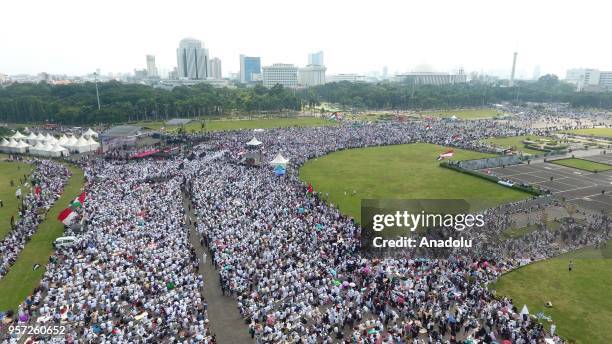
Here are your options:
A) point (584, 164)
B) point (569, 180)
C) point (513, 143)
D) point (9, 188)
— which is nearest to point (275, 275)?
point (9, 188)

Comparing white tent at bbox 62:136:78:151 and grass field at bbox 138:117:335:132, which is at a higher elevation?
grass field at bbox 138:117:335:132

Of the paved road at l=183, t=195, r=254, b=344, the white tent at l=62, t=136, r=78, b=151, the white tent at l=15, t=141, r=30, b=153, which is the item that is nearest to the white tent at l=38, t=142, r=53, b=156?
the white tent at l=62, t=136, r=78, b=151

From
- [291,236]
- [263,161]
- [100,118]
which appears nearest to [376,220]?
[291,236]

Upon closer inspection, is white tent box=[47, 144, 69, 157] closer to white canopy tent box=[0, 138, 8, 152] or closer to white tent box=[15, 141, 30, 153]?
white tent box=[15, 141, 30, 153]

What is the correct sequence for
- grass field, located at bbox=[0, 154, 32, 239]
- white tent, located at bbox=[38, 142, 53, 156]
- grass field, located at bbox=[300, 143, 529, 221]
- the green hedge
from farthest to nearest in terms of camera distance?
1. white tent, located at bbox=[38, 142, 53, 156]
2. the green hedge
3. grass field, located at bbox=[300, 143, 529, 221]
4. grass field, located at bbox=[0, 154, 32, 239]

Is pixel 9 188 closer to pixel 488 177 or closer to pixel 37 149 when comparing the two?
pixel 37 149

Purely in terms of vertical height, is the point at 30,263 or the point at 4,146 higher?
the point at 4,146

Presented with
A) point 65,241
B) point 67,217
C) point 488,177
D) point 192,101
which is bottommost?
point 65,241
